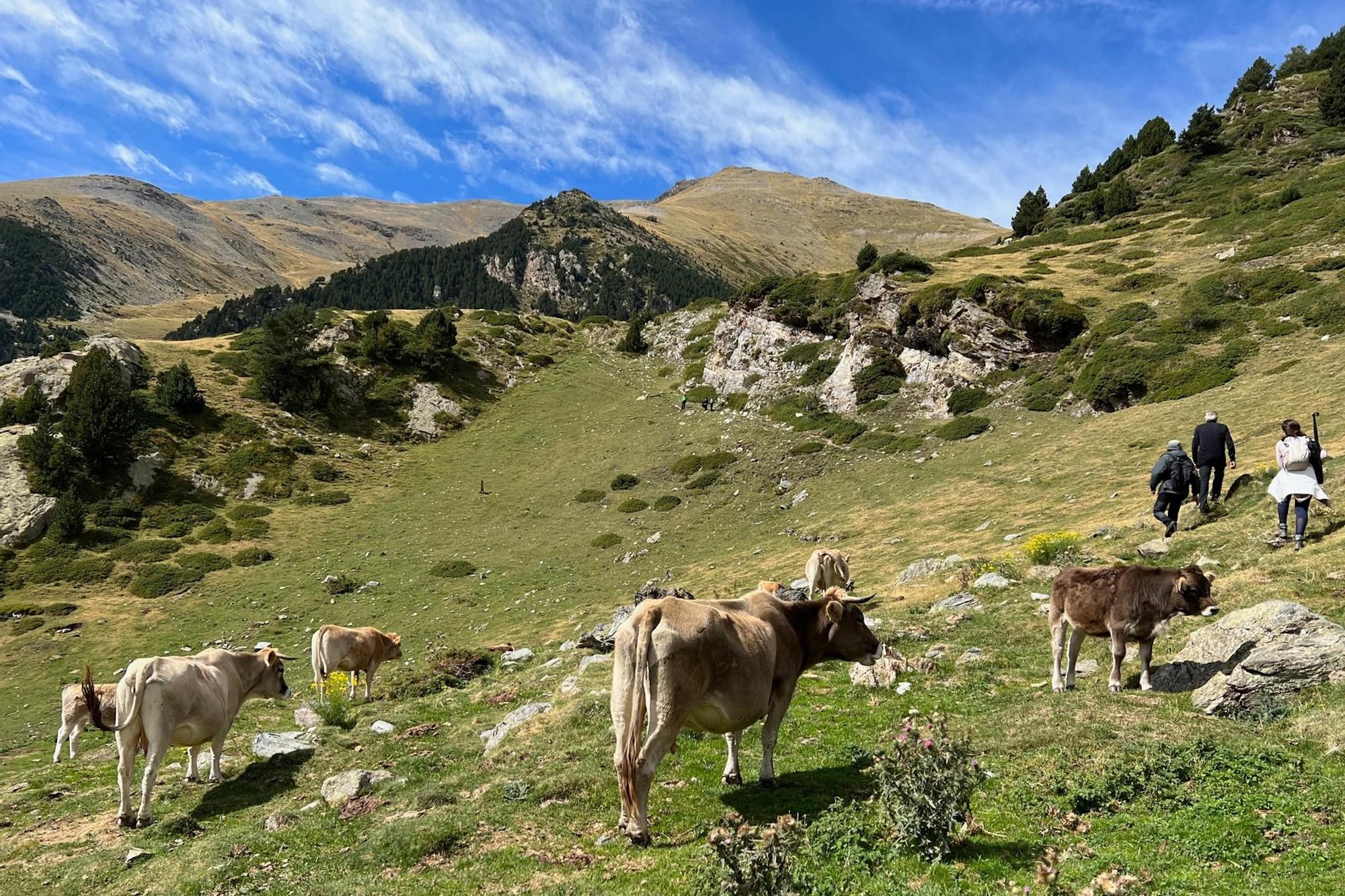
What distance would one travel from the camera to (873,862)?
6613 millimetres

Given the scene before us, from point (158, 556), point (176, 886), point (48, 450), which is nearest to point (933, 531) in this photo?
point (176, 886)

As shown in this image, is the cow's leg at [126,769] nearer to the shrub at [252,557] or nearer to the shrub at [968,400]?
the shrub at [252,557]

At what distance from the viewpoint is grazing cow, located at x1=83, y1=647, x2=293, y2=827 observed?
10.8 meters

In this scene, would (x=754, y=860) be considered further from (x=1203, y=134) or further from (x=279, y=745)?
(x=1203, y=134)

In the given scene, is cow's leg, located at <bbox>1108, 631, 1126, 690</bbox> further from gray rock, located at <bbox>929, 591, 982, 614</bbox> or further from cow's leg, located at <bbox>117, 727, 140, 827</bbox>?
cow's leg, located at <bbox>117, 727, 140, 827</bbox>

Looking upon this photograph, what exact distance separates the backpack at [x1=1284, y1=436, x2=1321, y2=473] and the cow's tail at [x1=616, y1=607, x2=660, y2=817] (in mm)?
→ 15746

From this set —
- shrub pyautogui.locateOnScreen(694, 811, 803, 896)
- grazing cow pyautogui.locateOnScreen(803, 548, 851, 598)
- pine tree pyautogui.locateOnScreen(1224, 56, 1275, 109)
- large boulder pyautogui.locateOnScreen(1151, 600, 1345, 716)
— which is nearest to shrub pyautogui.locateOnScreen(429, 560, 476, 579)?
grazing cow pyautogui.locateOnScreen(803, 548, 851, 598)

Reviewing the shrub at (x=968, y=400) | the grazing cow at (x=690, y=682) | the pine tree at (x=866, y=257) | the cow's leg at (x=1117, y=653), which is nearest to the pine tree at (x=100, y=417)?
the grazing cow at (x=690, y=682)

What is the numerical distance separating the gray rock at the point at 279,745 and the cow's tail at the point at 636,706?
9.46 meters

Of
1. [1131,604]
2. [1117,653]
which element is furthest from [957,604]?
[1131,604]

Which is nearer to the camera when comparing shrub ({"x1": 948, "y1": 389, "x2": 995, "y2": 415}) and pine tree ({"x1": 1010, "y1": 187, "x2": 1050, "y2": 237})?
shrub ({"x1": 948, "y1": 389, "x2": 995, "y2": 415})

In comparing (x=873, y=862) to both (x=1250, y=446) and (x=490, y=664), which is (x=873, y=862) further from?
(x=1250, y=446)

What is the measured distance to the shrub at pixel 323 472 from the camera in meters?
53.8

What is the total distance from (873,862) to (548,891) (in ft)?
11.2
